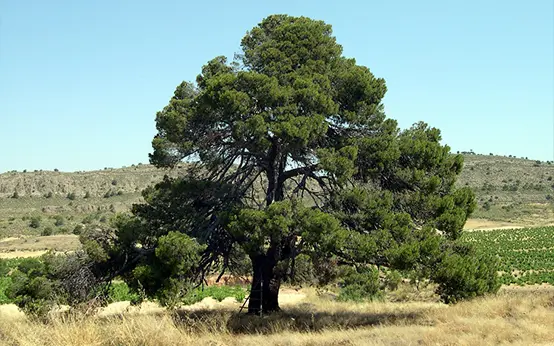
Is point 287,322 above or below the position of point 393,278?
below

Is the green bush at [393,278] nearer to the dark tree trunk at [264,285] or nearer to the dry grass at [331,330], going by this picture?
the dry grass at [331,330]

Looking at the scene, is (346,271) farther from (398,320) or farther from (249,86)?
(249,86)

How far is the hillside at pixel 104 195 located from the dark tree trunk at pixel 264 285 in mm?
63375

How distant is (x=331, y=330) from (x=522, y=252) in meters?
51.2

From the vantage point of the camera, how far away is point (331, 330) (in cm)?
1513

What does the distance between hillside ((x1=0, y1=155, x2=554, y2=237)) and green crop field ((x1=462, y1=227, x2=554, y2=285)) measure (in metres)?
24.3

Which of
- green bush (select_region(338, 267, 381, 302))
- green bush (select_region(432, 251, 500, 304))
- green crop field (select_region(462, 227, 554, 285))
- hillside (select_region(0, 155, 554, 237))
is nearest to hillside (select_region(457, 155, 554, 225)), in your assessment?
hillside (select_region(0, 155, 554, 237))

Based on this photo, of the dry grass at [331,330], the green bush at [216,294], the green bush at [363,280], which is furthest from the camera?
the green bush at [216,294]

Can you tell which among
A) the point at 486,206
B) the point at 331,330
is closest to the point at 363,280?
the point at 331,330

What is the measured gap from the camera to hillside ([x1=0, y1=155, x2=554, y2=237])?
90.6 m

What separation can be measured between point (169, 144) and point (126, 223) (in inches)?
113

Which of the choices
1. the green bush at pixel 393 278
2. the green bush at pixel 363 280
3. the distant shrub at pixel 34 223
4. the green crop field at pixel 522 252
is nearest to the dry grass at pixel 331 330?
the green bush at pixel 363 280

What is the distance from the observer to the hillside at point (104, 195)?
9062 centimetres

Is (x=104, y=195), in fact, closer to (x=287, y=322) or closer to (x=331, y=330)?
(x=287, y=322)
